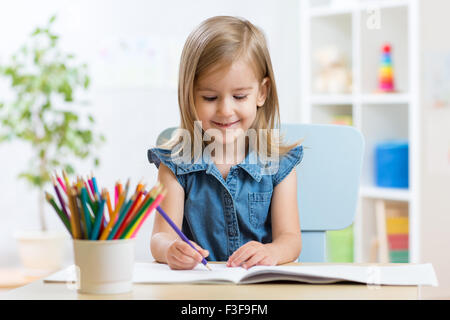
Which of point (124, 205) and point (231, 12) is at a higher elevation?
point (231, 12)

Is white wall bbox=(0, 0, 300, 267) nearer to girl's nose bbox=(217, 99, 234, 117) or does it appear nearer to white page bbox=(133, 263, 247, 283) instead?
girl's nose bbox=(217, 99, 234, 117)

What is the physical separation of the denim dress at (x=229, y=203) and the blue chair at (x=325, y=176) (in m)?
0.10

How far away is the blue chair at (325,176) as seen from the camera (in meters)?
1.03

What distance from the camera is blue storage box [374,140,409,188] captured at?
219 cm

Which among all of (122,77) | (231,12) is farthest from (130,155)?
(231,12)

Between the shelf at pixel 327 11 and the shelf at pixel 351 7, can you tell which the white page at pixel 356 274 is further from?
the shelf at pixel 327 11

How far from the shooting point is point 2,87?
2564 mm

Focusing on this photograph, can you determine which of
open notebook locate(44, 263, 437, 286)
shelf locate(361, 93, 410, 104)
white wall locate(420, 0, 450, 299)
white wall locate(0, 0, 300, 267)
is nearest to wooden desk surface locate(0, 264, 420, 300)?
open notebook locate(44, 263, 437, 286)

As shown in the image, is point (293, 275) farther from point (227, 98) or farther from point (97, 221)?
point (227, 98)

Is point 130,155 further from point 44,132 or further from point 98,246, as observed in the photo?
point 98,246

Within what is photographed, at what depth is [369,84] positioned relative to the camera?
230 cm

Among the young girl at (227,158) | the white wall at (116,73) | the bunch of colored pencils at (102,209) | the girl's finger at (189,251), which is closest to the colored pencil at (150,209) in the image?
the bunch of colored pencils at (102,209)
